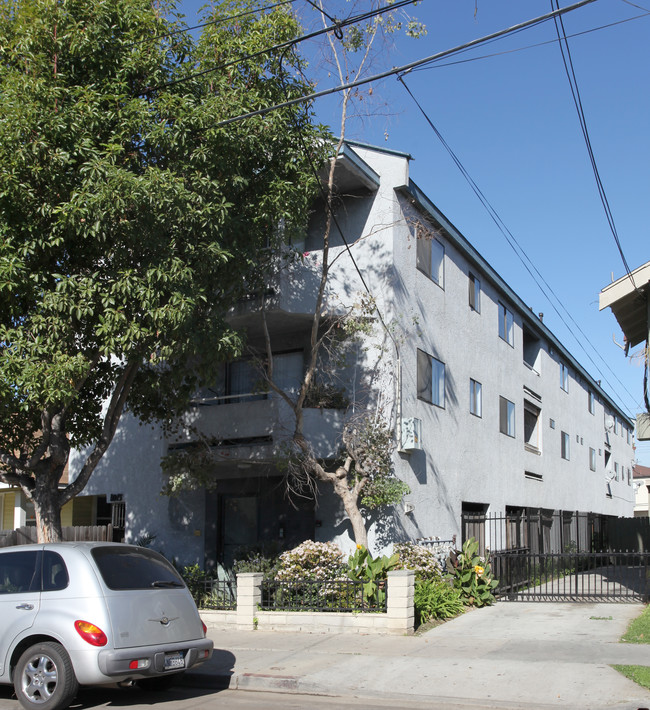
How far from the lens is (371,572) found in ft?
42.2

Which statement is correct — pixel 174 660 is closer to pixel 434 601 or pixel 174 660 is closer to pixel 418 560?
pixel 434 601

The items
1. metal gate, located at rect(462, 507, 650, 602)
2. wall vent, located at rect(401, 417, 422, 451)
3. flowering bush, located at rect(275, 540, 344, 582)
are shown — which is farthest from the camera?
metal gate, located at rect(462, 507, 650, 602)

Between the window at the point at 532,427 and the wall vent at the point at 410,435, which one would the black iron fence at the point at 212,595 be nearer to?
the wall vent at the point at 410,435

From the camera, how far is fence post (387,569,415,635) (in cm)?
1211

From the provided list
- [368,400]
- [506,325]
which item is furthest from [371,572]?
[506,325]

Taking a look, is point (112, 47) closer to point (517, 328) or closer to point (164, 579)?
point (164, 579)

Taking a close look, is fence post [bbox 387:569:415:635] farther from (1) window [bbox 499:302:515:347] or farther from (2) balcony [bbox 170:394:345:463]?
(1) window [bbox 499:302:515:347]

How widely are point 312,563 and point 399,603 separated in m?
2.10

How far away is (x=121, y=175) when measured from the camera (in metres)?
10.5

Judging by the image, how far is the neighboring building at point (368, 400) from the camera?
50.9ft

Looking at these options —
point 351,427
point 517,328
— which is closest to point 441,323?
point 351,427

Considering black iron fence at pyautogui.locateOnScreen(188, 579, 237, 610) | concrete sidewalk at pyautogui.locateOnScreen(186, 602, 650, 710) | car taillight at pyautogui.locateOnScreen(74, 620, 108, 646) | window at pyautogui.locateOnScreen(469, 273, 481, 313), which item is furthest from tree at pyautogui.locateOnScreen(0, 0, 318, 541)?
window at pyautogui.locateOnScreen(469, 273, 481, 313)

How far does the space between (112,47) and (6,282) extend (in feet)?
12.6

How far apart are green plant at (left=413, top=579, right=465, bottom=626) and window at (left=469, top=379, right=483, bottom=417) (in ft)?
19.9
